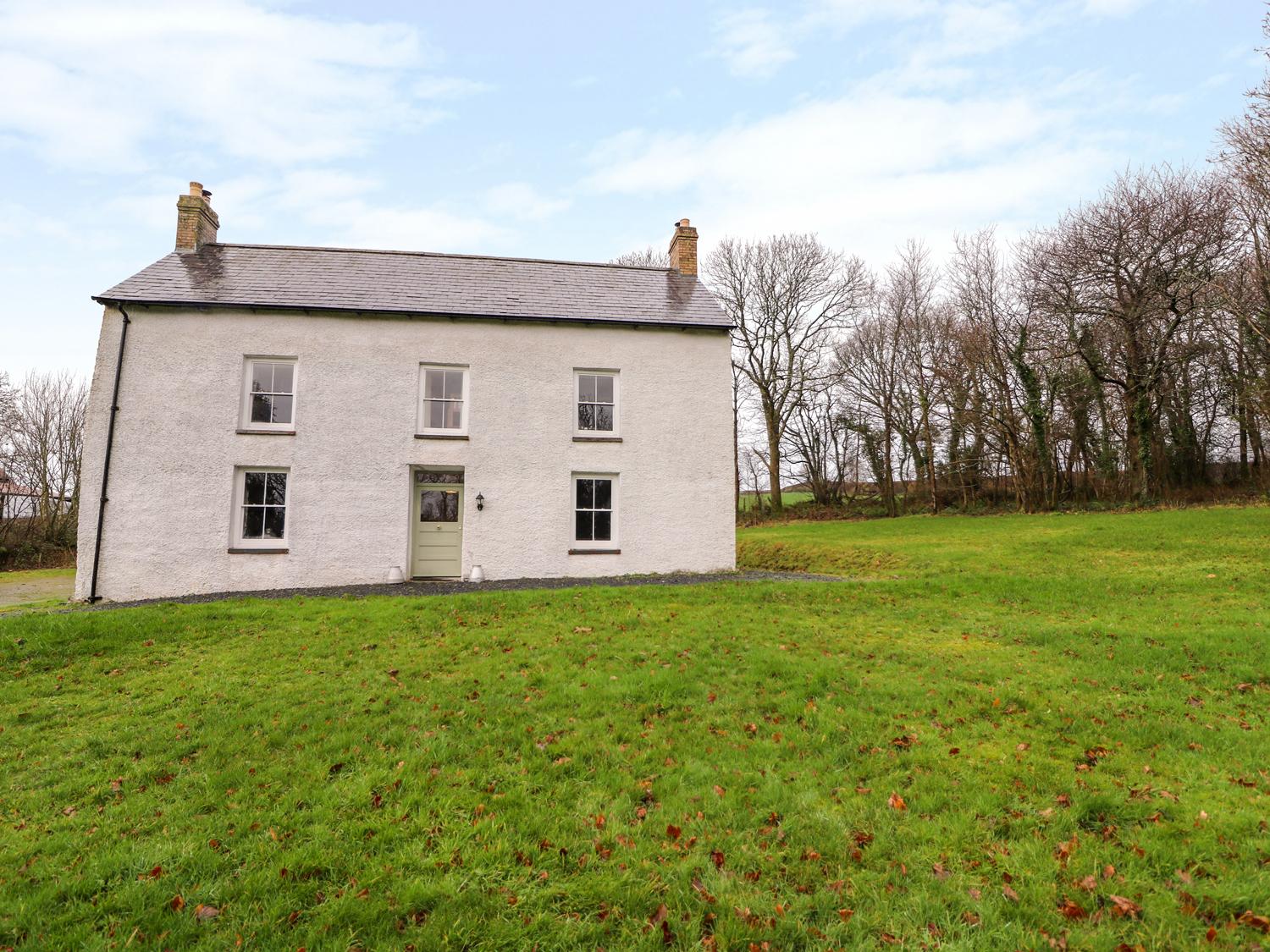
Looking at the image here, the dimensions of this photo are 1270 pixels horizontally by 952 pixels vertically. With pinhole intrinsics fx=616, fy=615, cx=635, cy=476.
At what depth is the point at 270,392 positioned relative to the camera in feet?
48.2

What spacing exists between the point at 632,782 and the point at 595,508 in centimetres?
1083

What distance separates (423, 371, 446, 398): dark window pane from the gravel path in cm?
465

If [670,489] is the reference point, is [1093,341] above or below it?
above

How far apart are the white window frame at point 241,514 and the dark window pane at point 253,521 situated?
3.4 inches

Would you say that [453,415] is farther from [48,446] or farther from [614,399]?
[48,446]

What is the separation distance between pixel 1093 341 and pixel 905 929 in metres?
32.2


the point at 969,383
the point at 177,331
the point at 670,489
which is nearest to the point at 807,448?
the point at 969,383

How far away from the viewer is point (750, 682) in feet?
23.2

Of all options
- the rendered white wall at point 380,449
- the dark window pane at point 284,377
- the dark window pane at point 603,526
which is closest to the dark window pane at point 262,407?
the dark window pane at point 284,377

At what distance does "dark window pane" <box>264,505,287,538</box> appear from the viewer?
47.0 feet

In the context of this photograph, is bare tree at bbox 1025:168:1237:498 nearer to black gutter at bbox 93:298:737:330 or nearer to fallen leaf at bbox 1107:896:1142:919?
black gutter at bbox 93:298:737:330

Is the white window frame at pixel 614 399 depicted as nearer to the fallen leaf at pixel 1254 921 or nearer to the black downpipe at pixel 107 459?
the black downpipe at pixel 107 459

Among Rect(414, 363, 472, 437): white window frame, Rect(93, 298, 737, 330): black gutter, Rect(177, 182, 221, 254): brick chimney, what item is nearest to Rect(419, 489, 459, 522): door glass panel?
Rect(414, 363, 472, 437): white window frame

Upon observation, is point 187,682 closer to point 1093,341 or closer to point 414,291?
point 414,291
